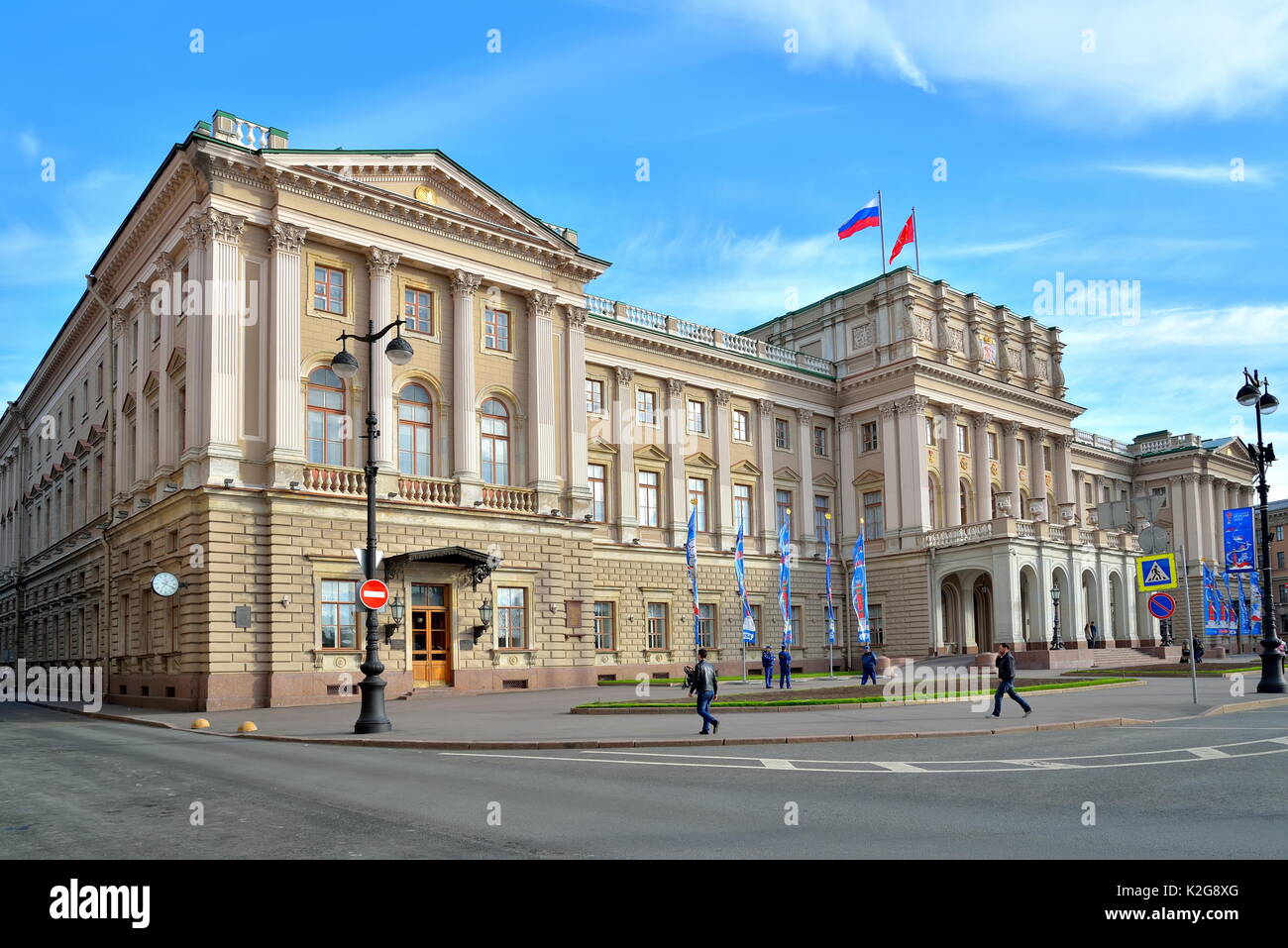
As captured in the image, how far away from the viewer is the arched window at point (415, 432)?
3772 centimetres

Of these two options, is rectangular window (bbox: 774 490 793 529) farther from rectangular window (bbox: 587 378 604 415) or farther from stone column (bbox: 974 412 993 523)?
rectangular window (bbox: 587 378 604 415)

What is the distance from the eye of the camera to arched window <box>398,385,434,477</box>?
124ft

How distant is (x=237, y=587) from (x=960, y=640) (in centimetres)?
3912

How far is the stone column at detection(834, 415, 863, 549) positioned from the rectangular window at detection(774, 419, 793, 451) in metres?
3.62

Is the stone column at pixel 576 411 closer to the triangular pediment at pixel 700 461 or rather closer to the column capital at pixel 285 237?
the triangular pediment at pixel 700 461

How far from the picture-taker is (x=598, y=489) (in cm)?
4900

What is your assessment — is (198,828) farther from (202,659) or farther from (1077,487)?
(1077,487)

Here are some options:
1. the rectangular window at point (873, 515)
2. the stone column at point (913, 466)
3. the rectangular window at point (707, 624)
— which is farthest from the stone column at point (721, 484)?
the stone column at point (913, 466)

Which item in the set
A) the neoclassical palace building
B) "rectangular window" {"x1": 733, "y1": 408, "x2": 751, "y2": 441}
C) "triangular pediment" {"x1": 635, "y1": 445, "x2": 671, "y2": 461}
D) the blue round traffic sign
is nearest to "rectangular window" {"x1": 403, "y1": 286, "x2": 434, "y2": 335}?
the neoclassical palace building

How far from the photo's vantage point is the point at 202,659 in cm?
3152

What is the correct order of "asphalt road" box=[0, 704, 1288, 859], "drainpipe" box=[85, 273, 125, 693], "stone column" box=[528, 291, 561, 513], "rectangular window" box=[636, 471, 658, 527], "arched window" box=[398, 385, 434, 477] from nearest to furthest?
"asphalt road" box=[0, 704, 1288, 859], "arched window" box=[398, 385, 434, 477], "stone column" box=[528, 291, 561, 513], "drainpipe" box=[85, 273, 125, 693], "rectangular window" box=[636, 471, 658, 527]

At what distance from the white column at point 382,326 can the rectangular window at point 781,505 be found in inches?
993

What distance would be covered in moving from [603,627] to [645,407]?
11.0m
